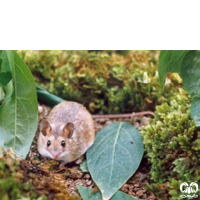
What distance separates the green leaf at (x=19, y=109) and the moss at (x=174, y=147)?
1095mm

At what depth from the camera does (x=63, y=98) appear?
168 inches

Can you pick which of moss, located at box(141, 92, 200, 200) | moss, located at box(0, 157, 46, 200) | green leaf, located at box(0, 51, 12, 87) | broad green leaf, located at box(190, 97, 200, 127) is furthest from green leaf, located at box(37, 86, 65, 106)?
broad green leaf, located at box(190, 97, 200, 127)

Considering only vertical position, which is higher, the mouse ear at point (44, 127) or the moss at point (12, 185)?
the mouse ear at point (44, 127)

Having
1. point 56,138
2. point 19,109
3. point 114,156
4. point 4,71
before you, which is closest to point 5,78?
point 4,71

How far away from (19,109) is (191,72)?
62.4 inches

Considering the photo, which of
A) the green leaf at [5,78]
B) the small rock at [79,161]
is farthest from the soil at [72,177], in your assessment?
the green leaf at [5,78]

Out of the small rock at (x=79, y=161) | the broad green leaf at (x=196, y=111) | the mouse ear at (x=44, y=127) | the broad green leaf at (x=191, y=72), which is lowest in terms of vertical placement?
the small rock at (x=79, y=161)

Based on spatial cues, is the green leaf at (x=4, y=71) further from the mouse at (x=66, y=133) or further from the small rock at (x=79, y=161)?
the small rock at (x=79, y=161)

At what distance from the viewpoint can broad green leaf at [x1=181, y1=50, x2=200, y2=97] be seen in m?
2.91

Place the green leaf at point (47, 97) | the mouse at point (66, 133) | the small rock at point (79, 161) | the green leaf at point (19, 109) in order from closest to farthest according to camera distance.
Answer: the green leaf at point (19, 109)
the mouse at point (66, 133)
the small rock at point (79, 161)
the green leaf at point (47, 97)

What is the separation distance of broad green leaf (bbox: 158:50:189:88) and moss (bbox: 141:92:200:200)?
34cm

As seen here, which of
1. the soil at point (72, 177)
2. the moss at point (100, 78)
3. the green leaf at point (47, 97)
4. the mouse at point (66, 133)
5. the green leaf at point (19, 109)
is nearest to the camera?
the soil at point (72, 177)

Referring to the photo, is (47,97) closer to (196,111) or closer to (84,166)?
(84,166)

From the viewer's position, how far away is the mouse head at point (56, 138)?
317 cm
